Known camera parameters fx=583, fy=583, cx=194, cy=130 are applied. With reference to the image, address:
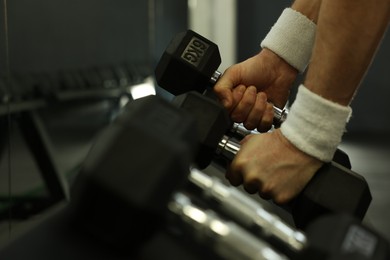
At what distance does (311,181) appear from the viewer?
870 mm

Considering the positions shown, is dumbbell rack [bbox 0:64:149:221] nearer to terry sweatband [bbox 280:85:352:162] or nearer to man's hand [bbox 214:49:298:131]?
man's hand [bbox 214:49:298:131]

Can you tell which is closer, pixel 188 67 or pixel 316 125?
pixel 316 125

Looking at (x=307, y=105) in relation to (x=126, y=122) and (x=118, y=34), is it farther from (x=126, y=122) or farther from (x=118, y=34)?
(x=118, y=34)

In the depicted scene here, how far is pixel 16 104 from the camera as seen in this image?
224cm

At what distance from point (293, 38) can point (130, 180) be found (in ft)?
2.49

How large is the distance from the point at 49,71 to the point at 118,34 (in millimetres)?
1180

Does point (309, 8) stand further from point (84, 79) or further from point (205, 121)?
point (84, 79)

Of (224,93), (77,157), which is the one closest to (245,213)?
(224,93)

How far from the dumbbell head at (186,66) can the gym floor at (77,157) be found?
0.70 m

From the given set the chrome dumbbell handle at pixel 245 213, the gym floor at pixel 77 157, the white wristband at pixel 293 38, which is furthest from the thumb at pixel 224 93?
the gym floor at pixel 77 157

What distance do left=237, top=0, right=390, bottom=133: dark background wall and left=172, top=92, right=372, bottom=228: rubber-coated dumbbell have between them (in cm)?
378

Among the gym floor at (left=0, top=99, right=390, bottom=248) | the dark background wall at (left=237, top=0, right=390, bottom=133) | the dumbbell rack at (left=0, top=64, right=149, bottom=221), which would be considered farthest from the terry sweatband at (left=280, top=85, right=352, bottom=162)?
the dark background wall at (left=237, top=0, right=390, bottom=133)

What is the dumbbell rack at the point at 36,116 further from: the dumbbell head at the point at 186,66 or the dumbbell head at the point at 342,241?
the dumbbell head at the point at 342,241

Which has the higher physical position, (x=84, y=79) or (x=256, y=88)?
(x=256, y=88)
